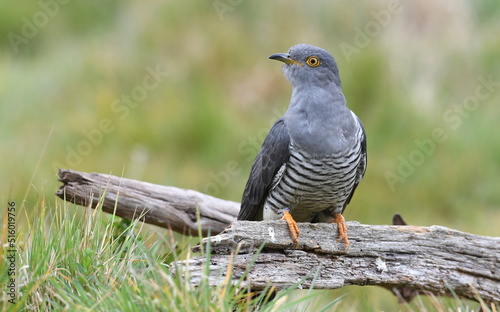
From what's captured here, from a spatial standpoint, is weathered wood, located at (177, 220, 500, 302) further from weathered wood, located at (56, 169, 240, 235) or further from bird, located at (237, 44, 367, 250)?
weathered wood, located at (56, 169, 240, 235)

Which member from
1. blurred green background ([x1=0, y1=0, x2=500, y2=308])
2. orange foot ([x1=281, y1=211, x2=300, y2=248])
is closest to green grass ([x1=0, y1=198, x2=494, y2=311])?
orange foot ([x1=281, y1=211, x2=300, y2=248])

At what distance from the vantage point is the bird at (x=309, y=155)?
14.4 ft

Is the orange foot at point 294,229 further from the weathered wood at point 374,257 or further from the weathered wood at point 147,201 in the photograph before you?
the weathered wood at point 147,201

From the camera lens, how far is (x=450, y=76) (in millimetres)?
9180

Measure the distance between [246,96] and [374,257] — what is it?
17.0 feet

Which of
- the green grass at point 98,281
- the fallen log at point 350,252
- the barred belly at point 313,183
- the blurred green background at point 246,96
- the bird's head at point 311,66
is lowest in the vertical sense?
the green grass at point 98,281

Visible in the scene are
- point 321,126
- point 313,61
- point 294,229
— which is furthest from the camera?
point 313,61

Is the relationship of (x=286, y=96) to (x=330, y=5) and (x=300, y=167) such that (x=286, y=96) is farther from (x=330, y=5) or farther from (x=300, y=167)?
(x=300, y=167)

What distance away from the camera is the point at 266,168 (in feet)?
15.2

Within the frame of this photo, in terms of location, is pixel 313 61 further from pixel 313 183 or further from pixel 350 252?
pixel 350 252

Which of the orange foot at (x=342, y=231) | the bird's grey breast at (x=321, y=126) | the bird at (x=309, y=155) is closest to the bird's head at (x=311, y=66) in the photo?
the bird at (x=309, y=155)

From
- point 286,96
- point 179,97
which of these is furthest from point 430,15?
point 179,97

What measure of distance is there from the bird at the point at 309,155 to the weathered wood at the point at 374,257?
0.11m

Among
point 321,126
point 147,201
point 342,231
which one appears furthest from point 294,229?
point 147,201
